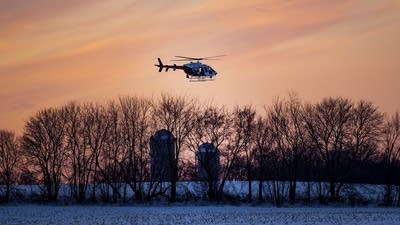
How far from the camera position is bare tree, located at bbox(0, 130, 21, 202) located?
95.1m

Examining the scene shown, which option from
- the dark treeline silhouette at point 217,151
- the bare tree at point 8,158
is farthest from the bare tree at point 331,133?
the bare tree at point 8,158

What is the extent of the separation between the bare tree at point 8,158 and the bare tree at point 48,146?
3563 millimetres

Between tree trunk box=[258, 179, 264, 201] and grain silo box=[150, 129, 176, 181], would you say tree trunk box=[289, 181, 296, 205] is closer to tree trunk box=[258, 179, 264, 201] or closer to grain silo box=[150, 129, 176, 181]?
tree trunk box=[258, 179, 264, 201]

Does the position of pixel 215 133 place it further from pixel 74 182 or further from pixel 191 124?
pixel 74 182

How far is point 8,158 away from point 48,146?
8399 millimetres

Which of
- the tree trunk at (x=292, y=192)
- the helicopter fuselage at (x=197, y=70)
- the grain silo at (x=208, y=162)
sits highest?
the helicopter fuselage at (x=197, y=70)

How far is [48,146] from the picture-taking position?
313ft

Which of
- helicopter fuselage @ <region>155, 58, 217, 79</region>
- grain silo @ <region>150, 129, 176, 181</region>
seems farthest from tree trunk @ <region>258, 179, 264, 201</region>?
helicopter fuselage @ <region>155, 58, 217, 79</region>

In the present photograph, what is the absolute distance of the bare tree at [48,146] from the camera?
92.2 meters

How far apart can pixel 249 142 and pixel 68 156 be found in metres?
24.4

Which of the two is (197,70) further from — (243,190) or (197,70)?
(243,190)

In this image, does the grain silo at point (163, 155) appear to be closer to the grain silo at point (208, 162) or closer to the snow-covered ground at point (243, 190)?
the snow-covered ground at point (243, 190)

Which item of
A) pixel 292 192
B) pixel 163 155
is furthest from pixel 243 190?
pixel 163 155

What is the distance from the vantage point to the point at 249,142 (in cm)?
9212
